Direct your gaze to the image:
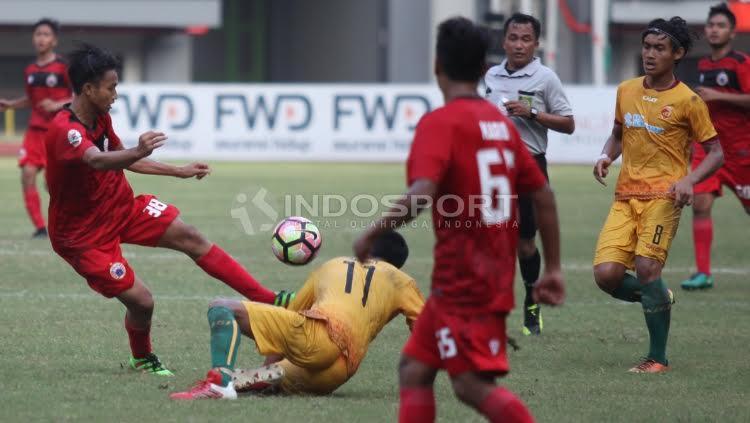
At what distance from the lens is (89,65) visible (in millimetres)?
6887

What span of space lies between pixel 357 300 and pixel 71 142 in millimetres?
1776

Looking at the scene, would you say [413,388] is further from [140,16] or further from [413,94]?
[140,16]

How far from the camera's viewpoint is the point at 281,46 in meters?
45.5

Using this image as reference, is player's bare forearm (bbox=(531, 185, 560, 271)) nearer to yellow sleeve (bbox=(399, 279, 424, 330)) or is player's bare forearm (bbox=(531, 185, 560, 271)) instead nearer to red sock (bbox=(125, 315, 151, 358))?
yellow sleeve (bbox=(399, 279, 424, 330))

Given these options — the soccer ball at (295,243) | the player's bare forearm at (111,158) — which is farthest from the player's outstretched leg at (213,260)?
the player's bare forearm at (111,158)

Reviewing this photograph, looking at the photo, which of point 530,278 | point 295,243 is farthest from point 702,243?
point 295,243

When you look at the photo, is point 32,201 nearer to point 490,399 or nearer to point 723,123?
point 723,123

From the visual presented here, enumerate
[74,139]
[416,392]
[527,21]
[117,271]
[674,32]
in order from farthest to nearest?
[527,21], [674,32], [117,271], [74,139], [416,392]

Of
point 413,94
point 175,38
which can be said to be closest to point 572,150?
point 413,94

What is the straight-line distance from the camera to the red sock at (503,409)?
4715 millimetres

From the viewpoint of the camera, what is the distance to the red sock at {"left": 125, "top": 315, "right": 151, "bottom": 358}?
7131 millimetres

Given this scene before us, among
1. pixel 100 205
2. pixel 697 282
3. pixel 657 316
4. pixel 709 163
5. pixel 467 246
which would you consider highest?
pixel 709 163

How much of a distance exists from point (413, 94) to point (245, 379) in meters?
19.5

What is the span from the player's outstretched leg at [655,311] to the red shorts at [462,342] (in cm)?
276
